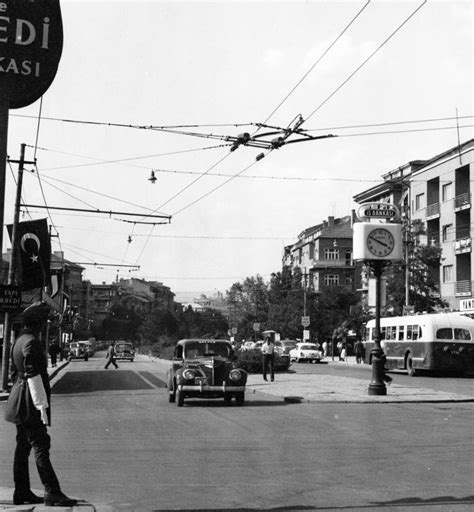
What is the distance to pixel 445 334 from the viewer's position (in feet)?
114

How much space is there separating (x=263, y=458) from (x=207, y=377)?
852cm

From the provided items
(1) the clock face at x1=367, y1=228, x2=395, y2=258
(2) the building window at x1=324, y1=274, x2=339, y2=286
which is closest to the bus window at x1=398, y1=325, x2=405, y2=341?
(1) the clock face at x1=367, y1=228, x2=395, y2=258

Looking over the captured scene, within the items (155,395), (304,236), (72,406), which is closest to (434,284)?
(155,395)

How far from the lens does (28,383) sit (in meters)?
7.01

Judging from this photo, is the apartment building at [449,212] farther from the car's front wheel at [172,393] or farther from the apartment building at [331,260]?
the apartment building at [331,260]

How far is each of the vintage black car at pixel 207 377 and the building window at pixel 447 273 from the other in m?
43.5

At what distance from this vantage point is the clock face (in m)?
22.4

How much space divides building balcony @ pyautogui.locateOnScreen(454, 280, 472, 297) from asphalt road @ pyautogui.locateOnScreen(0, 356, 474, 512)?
4111cm

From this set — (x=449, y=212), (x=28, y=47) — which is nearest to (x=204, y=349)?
(x=28, y=47)

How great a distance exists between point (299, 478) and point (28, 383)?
3273 mm

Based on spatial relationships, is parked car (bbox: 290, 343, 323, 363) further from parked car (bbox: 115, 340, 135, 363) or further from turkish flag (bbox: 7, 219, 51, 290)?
turkish flag (bbox: 7, 219, 51, 290)

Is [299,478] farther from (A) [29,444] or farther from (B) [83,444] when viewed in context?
(B) [83,444]

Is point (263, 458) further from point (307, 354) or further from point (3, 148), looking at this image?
point (307, 354)

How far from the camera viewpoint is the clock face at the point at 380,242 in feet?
73.6
